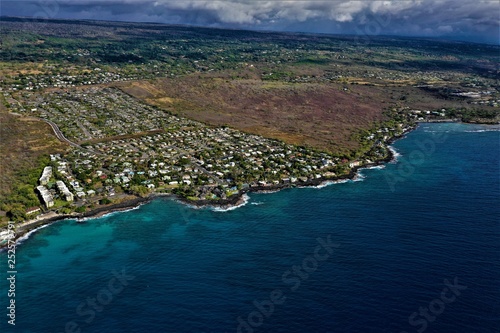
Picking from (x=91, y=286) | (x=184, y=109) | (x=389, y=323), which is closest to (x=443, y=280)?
(x=389, y=323)

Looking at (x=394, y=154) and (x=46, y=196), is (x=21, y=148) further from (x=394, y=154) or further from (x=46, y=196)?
(x=394, y=154)

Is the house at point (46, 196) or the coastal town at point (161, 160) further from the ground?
the coastal town at point (161, 160)

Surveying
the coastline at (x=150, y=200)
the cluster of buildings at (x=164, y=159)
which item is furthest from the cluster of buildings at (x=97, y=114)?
the coastline at (x=150, y=200)

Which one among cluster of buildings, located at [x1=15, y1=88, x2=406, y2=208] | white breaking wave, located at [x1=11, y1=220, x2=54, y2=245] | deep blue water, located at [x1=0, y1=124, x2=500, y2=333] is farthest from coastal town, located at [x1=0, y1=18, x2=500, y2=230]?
deep blue water, located at [x1=0, y1=124, x2=500, y2=333]

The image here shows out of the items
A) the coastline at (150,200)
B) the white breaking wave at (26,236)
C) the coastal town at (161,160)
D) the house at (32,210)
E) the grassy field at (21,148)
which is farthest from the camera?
the coastal town at (161,160)

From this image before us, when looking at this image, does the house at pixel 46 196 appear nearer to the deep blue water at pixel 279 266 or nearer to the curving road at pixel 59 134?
the deep blue water at pixel 279 266

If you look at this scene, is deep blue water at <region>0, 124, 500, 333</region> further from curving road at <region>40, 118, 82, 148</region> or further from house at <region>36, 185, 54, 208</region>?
curving road at <region>40, 118, 82, 148</region>

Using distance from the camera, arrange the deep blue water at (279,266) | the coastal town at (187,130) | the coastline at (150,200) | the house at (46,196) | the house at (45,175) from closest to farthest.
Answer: the deep blue water at (279,266) → the coastline at (150,200) → the house at (46,196) → the house at (45,175) → the coastal town at (187,130)

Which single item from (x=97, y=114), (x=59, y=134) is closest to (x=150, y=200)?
(x=59, y=134)
